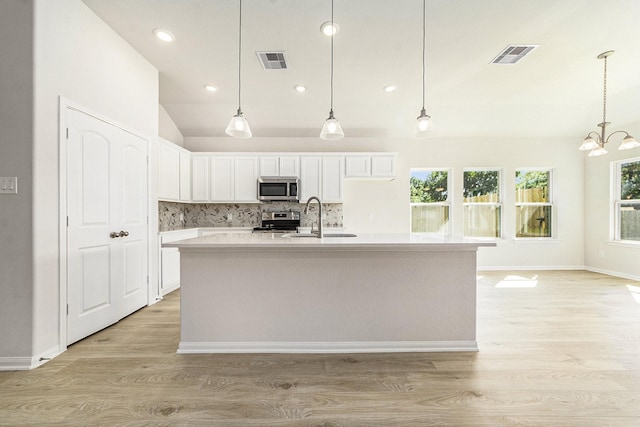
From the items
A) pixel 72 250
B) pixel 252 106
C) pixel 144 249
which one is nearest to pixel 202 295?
pixel 72 250

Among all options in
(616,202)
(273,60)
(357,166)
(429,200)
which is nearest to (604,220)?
(616,202)

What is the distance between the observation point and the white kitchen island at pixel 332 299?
2277 millimetres

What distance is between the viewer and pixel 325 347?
227 centimetres

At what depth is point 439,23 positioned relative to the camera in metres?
2.82

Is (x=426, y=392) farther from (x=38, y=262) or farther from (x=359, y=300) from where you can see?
(x=38, y=262)

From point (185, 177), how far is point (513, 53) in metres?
4.94

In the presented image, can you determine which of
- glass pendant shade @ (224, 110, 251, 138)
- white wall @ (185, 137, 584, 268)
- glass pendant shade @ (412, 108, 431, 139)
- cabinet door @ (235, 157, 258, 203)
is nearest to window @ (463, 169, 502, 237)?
white wall @ (185, 137, 584, 268)

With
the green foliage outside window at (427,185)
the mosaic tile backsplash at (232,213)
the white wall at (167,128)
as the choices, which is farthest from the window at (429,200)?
the white wall at (167,128)

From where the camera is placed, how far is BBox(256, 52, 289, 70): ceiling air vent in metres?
3.34

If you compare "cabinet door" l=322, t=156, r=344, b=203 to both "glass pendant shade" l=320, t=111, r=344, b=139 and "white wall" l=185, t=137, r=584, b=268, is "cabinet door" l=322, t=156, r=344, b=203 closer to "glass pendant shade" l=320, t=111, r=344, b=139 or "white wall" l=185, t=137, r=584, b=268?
"white wall" l=185, t=137, r=584, b=268

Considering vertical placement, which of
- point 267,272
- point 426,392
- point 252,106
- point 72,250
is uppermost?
point 252,106

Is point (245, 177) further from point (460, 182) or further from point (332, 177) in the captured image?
point (460, 182)

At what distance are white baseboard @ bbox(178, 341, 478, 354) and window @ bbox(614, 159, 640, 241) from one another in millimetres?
4938

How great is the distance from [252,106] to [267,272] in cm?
329
